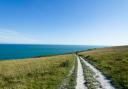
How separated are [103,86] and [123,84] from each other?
2.05 metres

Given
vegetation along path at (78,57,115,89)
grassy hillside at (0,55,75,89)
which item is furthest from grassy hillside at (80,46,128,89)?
grassy hillside at (0,55,75,89)

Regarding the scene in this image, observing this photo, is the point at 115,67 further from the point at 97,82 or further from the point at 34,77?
the point at 34,77

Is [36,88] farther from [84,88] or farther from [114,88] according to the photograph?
[114,88]

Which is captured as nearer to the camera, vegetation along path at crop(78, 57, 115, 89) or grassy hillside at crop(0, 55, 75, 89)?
vegetation along path at crop(78, 57, 115, 89)

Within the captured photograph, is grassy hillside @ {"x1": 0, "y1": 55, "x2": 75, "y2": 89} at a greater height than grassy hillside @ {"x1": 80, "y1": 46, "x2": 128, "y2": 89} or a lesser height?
lesser

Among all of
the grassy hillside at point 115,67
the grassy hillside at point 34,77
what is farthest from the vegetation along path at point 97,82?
the grassy hillside at point 34,77

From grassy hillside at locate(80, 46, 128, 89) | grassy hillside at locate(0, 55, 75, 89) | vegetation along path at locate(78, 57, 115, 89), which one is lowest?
grassy hillside at locate(0, 55, 75, 89)

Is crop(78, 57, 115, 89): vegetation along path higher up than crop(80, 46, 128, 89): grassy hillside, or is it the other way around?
crop(80, 46, 128, 89): grassy hillside

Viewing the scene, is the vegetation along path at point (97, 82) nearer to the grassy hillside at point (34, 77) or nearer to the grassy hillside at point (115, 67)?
the grassy hillside at point (115, 67)

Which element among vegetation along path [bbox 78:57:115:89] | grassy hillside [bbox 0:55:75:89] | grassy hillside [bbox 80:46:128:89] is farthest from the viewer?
grassy hillside [bbox 0:55:75:89]

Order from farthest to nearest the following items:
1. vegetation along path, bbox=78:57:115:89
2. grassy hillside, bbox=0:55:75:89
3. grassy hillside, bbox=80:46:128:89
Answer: grassy hillside, bbox=0:55:75:89 < grassy hillside, bbox=80:46:128:89 < vegetation along path, bbox=78:57:115:89

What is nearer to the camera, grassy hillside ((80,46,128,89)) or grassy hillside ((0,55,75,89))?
grassy hillside ((80,46,128,89))

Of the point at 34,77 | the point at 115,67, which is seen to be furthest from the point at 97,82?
the point at 115,67

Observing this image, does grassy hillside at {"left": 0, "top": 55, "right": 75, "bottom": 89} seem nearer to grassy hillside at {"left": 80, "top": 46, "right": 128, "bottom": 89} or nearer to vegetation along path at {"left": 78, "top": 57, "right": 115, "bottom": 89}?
vegetation along path at {"left": 78, "top": 57, "right": 115, "bottom": 89}
